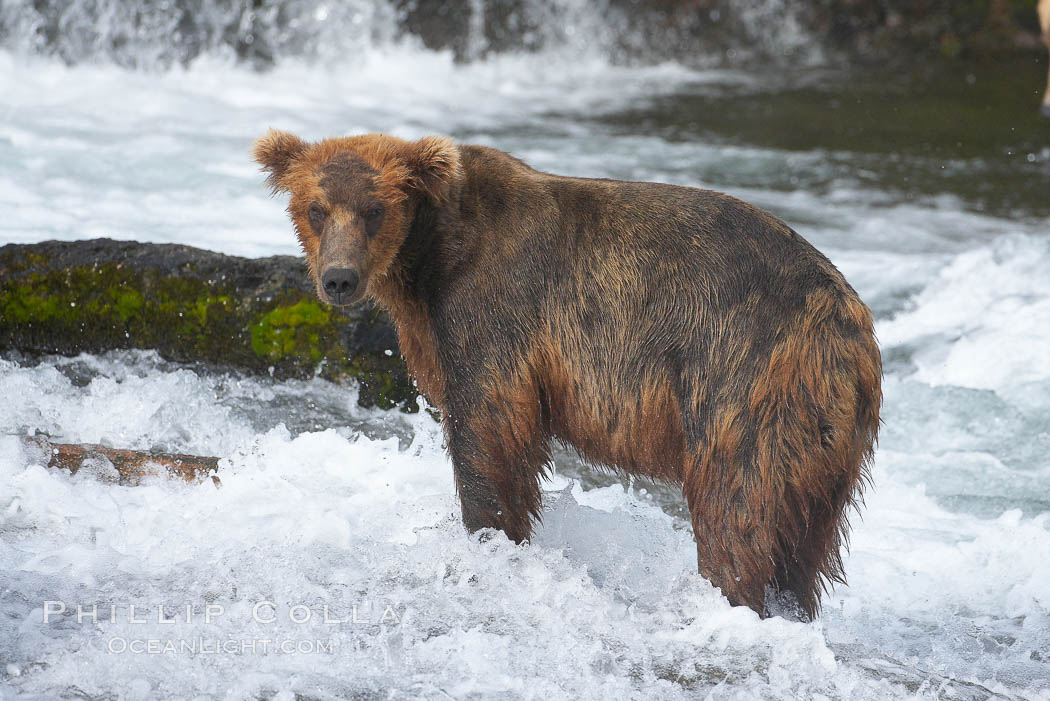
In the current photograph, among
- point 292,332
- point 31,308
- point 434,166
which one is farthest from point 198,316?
point 434,166

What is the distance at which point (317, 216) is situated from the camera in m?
4.30

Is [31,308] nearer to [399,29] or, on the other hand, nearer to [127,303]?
[127,303]

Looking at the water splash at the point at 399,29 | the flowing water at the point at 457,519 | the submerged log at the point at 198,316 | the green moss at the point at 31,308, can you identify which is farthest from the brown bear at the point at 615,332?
the water splash at the point at 399,29

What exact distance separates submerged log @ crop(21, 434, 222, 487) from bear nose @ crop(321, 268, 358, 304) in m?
1.25

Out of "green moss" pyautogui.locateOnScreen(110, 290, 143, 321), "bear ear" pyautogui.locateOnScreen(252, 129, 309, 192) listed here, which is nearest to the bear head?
"bear ear" pyautogui.locateOnScreen(252, 129, 309, 192)

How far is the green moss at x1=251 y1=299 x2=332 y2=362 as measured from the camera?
237 inches

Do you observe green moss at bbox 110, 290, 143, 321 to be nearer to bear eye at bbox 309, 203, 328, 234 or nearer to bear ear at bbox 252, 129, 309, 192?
bear ear at bbox 252, 129, 309, 192

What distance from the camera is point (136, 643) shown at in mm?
3779

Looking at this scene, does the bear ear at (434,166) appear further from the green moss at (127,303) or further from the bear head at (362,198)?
the green moss at (127,303)

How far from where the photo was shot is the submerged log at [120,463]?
486cm

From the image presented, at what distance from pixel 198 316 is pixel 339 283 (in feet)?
7.47

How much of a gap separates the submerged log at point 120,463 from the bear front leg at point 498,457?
3.90 ft

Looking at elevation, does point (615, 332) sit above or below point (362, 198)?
below

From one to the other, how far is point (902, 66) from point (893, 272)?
9765 mm
